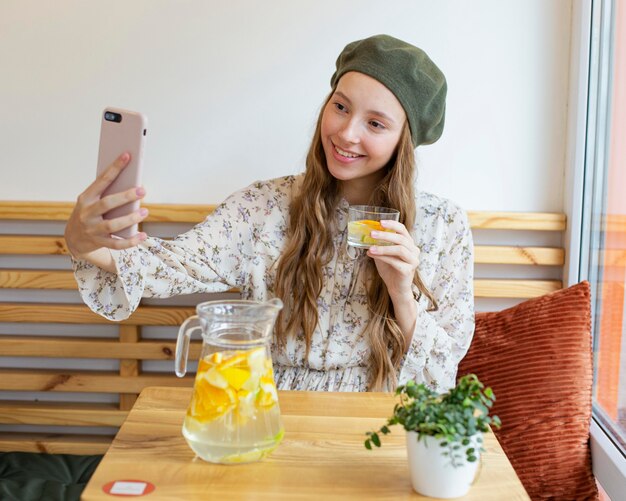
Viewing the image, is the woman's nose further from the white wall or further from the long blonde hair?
the white wall

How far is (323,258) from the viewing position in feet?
6.01

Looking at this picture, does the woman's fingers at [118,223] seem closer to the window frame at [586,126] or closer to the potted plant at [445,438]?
the potted plant at [445,438]

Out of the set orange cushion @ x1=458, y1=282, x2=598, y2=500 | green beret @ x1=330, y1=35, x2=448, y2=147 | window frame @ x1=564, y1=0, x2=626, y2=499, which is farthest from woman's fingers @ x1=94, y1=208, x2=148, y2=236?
window frame @ x1=564, y1=0, x2=626, y2=499

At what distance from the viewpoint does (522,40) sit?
2135 mm

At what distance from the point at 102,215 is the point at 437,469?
26.2 inches

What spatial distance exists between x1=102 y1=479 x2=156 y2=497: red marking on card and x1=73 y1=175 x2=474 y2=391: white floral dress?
603 millimetres

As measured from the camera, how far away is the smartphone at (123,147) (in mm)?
1273

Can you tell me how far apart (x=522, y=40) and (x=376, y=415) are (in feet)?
4.02

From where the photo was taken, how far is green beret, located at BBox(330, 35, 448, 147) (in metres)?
1.71

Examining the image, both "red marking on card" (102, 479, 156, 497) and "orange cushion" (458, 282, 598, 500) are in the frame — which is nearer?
"red marking on card" (102, 479, 156, 497)

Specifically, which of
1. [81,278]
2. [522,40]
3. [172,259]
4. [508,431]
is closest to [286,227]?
[172,259]

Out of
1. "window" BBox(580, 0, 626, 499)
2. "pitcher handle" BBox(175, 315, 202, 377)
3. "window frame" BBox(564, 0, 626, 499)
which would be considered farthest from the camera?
"window frame" BBox(564, 0, 626, 499)

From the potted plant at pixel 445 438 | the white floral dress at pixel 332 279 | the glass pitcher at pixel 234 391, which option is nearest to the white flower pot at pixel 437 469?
the potted plant at pixel 445 438

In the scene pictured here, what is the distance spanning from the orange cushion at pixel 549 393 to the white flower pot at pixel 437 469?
75 cm
